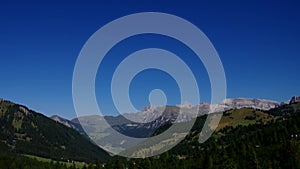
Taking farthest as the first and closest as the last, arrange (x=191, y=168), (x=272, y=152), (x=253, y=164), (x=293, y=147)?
(x=191, y=168) → (x=272, y=152) → (x=293, y=147) → (x=253, y=164)

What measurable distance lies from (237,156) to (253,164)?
5724cm

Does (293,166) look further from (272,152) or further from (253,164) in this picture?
(272,152)

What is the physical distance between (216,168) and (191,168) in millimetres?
56929

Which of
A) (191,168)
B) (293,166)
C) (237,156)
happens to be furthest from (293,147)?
(191,168)

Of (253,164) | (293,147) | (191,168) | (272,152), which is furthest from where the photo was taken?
(191,168)

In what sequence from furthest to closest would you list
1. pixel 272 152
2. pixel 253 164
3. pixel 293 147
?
pixel 272 152, pixel 293 147, pixel 253 164

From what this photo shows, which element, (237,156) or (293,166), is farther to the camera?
(237,156)

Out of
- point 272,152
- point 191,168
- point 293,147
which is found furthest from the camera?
point 191,168

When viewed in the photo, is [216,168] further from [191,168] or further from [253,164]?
[191,168]

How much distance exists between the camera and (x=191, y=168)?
652 feet

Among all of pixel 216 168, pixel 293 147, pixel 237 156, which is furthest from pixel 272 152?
pixel 216 168

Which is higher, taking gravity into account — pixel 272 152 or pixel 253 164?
pixel 272 152

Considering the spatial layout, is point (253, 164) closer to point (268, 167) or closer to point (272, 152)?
point (268, 167)

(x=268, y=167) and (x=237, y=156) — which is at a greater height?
(x=237, y=156)
